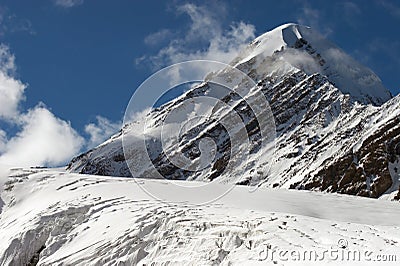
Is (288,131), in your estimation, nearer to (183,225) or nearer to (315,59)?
(315,59)

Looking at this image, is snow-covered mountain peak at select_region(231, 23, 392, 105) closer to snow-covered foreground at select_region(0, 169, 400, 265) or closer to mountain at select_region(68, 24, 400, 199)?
mountain at select_region(68, 24, 400, 199)

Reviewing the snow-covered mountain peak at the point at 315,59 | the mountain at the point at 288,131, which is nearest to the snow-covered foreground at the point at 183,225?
the mountain at the point at 288,131

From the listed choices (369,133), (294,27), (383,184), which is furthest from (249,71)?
(383,184)

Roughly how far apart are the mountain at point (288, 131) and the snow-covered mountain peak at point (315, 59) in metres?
0.29

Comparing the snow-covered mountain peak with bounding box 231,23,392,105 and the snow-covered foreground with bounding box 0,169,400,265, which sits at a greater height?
the snow-covered mountain peak with bounding box 231,23,392,105

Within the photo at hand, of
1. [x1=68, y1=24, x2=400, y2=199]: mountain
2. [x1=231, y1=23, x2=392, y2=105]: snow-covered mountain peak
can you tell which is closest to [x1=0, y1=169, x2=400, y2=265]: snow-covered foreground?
[x1=68, y1=24, x2=400, y2=199]: mountain

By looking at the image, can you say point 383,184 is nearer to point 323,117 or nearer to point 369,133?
point 369,133

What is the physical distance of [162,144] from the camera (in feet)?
457

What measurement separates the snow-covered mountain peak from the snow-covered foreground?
10860 cm

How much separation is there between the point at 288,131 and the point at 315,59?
39.2 meters

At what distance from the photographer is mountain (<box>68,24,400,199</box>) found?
81438 mm

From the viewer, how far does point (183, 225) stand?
46.4 ft

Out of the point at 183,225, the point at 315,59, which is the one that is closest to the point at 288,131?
the point at 315,59

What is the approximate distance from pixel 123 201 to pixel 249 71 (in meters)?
149
